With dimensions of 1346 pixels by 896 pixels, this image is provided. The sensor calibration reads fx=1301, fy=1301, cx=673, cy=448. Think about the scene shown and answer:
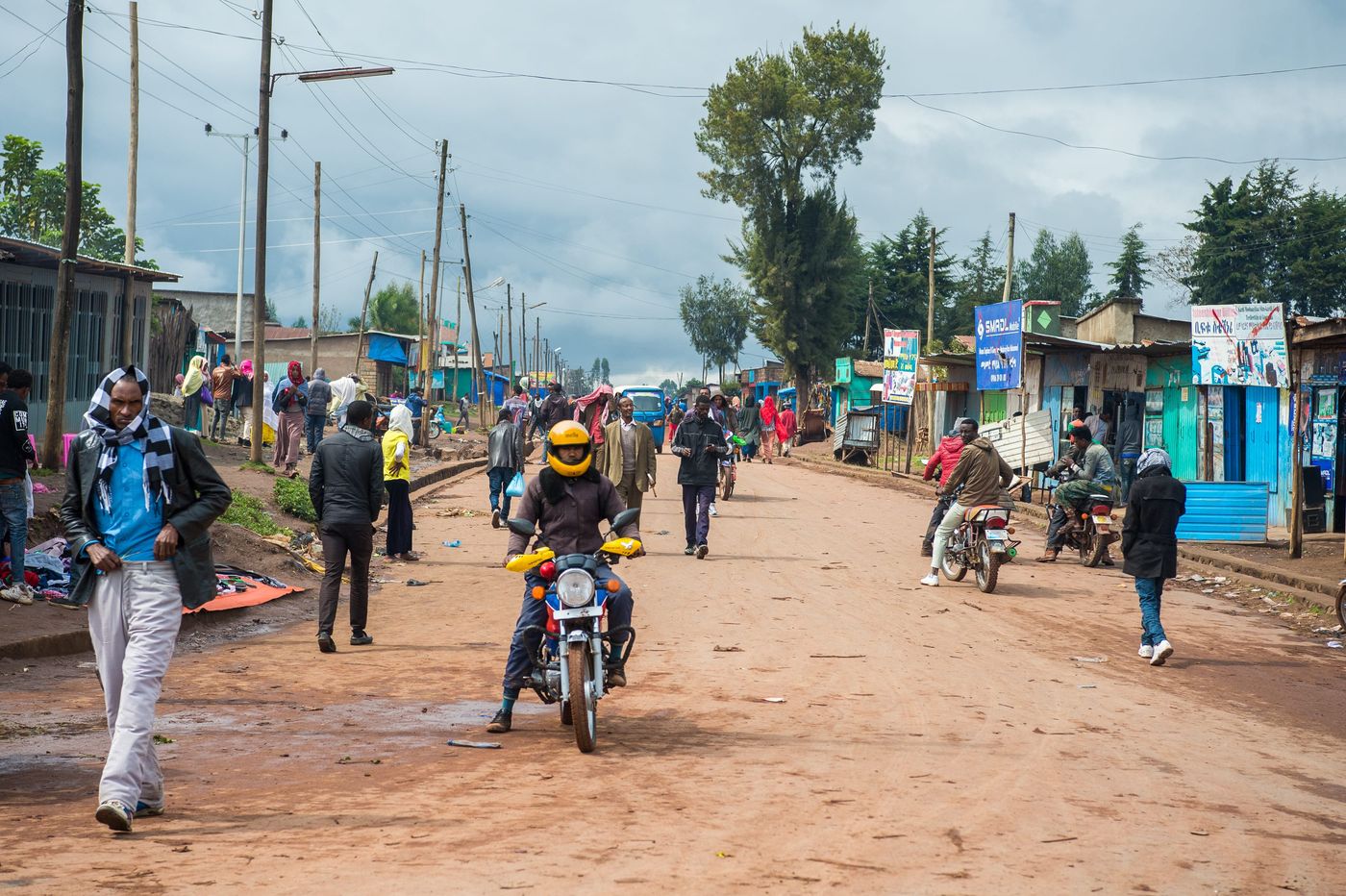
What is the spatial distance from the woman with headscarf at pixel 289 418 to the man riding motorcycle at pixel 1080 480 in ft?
43.1

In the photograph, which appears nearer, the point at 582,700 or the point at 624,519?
the point at 582,700

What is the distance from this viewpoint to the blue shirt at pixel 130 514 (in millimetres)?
5707

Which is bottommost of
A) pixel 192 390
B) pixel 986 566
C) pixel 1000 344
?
pixel 986 566

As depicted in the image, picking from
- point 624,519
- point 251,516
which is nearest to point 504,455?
point 251,516

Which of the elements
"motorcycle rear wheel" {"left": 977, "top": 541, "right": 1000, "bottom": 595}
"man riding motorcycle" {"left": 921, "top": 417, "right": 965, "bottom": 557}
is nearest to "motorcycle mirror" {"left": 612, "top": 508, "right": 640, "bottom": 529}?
"motorcycle rear wheel" {"left": 977, "top": 541, "right": 1000, "bottom": 595}

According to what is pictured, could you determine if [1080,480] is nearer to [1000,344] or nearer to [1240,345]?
[1240,345]

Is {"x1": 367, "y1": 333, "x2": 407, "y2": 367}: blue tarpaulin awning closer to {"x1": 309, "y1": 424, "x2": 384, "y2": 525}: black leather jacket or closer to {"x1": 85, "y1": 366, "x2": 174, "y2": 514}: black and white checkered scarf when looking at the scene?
{"x1": 309, "y1": 424, "x2": 384, "y2": 525}: black leather jacket

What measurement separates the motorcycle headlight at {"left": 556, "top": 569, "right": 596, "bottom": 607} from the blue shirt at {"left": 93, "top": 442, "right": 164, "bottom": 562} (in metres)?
2.16

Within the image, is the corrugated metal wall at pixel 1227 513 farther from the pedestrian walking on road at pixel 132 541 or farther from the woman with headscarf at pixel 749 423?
the woman with headscarf at pixel 749 423

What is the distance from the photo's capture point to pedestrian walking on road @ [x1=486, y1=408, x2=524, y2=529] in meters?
18.3

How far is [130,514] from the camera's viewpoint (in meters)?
5.73

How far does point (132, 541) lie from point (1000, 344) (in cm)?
2227

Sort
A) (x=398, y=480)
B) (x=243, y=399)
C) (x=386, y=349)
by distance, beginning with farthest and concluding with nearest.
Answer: (x=386, y=349) → (x=243, y=399) → (x=398, y=480)

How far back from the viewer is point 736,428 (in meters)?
37.8
